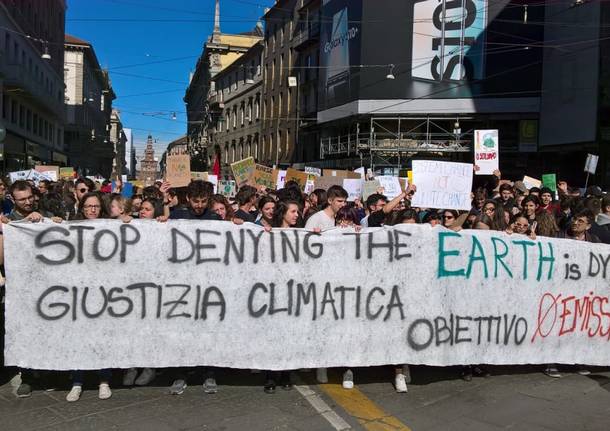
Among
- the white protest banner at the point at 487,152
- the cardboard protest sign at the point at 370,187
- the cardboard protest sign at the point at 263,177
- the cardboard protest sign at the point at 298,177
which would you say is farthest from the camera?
the cardboard protest sign at the point at 298,177

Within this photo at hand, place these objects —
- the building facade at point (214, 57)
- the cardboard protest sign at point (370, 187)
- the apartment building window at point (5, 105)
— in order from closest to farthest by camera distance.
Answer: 1. the cardboard protest sign at point (370, 187)
2. the apartment building window at point (5, 105)
3. the building facade at point (214, 57)

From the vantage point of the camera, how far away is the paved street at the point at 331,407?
3787 millimetres

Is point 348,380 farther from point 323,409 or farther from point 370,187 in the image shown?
point 370,187

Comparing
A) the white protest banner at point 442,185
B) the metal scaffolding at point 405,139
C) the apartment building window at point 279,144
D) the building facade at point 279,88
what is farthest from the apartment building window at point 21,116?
the white protest banner at point 442,185

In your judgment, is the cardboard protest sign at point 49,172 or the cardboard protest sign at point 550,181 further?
the cardboard protest sign at point 49,172

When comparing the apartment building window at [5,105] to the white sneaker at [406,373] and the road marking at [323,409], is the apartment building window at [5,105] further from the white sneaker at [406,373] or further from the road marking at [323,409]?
the white sneaker at [406,373]

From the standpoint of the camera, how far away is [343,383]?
4531 millimetres

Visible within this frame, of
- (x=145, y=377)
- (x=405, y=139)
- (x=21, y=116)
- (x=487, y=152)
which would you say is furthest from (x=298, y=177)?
(x=21, y=116)

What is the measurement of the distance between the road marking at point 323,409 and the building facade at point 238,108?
47.2 metres

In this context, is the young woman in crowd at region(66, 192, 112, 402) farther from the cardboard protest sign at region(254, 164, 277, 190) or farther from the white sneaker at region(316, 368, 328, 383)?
the cardboard protest sign at region(254, 164, 277, 190)

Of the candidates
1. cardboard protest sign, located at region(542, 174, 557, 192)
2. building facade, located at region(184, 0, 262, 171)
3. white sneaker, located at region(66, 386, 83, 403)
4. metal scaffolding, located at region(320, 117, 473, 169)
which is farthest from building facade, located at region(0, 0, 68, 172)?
white sneaker, located at region(66, 386, 83, 403)

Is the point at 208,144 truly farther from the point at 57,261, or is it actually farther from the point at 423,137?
the point at 57,261

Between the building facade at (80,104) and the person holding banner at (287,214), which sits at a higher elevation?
the building facade at (80,104)

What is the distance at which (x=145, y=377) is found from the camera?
4441 millimetres
